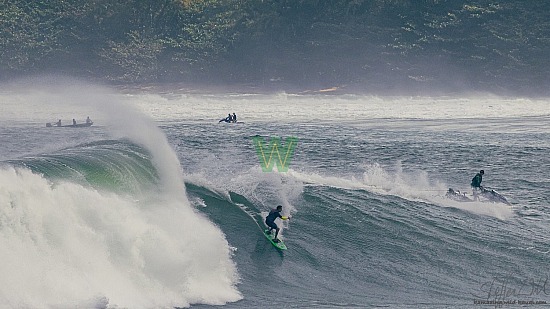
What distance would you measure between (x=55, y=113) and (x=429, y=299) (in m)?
43.9

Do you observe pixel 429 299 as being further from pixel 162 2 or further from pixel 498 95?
pixel 162 2

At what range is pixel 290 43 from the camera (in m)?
88.2

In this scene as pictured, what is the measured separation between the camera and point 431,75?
81.5 m

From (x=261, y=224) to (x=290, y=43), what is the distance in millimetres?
64835

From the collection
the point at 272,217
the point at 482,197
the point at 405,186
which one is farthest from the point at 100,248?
the point at 405,186

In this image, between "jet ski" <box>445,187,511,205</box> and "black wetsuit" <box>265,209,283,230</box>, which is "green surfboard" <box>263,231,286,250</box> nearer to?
"black wetsuit" <box>265,209,283,230</box>

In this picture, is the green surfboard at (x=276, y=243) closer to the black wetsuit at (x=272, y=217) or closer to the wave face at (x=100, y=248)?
the black wetsuit at (x=272, y=217)

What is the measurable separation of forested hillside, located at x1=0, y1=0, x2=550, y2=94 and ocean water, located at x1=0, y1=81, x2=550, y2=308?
36.9 metres

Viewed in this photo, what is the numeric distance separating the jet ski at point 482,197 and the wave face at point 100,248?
9387 millimetres

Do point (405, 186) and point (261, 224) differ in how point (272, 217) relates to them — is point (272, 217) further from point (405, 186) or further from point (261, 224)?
point (405, 186)

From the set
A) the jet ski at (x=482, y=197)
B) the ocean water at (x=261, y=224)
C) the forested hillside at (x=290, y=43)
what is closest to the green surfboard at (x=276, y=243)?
the ocean water at (x=261, y=224)

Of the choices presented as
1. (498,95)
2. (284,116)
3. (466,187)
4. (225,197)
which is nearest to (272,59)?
(498,95)

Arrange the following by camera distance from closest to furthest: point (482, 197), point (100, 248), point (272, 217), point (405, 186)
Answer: point (100, 248), point (272, 217), point (482, 197), point (405, 186)

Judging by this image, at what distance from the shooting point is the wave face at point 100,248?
16.8 m
